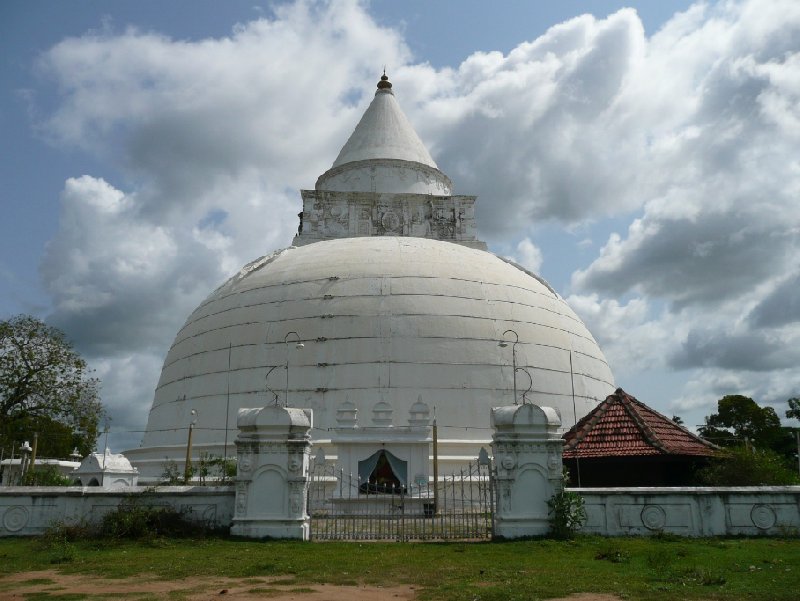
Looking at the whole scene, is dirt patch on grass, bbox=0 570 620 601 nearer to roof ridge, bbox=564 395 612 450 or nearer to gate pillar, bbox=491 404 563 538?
gate pillar, bbox=491 404 563 538

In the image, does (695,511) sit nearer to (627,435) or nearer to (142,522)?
(627,435)

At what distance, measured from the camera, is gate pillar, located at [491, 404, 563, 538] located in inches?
584

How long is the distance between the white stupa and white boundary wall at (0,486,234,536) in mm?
7692

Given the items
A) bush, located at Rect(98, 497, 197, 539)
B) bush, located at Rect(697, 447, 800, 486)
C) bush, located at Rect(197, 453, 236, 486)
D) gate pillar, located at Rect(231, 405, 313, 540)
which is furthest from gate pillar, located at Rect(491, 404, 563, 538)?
bush, located at Rect(197, 453, 236, 486)

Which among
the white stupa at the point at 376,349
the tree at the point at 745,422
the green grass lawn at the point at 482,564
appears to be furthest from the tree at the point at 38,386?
the tree at the point at 745,422

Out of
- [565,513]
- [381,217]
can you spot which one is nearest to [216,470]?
[565,513]

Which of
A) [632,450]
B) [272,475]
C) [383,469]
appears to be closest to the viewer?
[272,475]

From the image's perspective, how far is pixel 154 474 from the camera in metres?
26.2

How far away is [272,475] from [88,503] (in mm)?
4052

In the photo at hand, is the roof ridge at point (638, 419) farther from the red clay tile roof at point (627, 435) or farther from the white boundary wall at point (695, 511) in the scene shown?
the white boundary wall at point (695, 511)

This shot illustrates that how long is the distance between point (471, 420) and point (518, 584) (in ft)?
48.8

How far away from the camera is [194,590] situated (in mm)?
9422

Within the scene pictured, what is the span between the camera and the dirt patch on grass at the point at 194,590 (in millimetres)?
8969

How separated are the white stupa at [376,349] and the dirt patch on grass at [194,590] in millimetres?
12658
